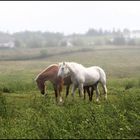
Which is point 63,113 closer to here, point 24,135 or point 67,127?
Answer: point 67,127

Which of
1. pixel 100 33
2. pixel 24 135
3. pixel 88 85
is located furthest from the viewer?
pixel 100 33

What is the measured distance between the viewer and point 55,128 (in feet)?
30.0

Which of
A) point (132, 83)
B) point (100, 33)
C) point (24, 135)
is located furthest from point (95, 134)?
point (100, 33)

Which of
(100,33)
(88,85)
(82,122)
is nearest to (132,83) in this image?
(88,85)

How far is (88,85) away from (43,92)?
2136 mm

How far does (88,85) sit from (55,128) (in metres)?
7.90

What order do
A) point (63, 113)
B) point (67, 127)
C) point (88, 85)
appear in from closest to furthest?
point (67, 127) < point (63, 113) < point (88, 85)

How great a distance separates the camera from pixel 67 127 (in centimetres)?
962

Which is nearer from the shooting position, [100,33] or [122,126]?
[122,126]

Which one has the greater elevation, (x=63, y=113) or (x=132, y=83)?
(x=63, y=113)

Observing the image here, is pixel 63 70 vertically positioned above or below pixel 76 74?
above

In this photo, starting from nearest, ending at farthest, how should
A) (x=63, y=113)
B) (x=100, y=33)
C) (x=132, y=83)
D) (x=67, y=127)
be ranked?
(x=67, y=127) → (x=63, y=113) → (x=132, y=83) → (x=100, y=33)

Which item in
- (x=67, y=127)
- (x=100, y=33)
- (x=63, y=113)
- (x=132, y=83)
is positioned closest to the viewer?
(x=67, y=127)

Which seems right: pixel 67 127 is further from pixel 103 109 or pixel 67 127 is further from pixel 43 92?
pixel 43 92
